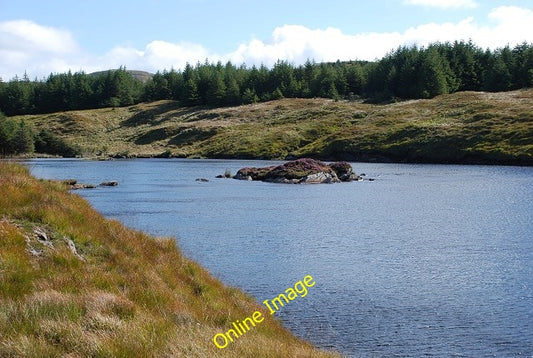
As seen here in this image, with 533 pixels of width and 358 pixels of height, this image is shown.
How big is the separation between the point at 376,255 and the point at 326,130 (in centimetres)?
11171

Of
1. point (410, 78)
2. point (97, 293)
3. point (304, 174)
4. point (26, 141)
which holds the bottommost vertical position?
point (97, 293)

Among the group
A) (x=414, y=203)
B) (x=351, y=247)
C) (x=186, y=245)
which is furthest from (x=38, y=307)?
(x=414, y=203)

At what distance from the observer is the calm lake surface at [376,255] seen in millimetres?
15555

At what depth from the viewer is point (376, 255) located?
84.1 feet

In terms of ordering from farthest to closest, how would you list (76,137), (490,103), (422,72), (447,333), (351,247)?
(76,137) → (422,72) → (490,103) → (351,247) → (447,333)

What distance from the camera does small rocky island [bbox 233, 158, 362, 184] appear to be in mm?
70125

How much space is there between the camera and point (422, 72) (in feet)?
516

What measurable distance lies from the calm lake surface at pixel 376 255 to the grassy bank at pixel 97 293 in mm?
3154

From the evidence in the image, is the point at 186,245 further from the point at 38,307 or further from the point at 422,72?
the point at 422,72

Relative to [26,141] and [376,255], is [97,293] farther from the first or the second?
[26,141]

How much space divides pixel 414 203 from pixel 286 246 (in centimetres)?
2221

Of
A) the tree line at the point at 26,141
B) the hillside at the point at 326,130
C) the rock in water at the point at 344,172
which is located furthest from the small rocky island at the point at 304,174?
the tree line at the point at 26,141

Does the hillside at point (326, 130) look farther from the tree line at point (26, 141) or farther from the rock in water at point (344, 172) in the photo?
the rock in water at point (344, 172)

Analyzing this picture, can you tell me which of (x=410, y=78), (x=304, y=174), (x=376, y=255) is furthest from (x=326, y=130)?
(x=376, y=255)
